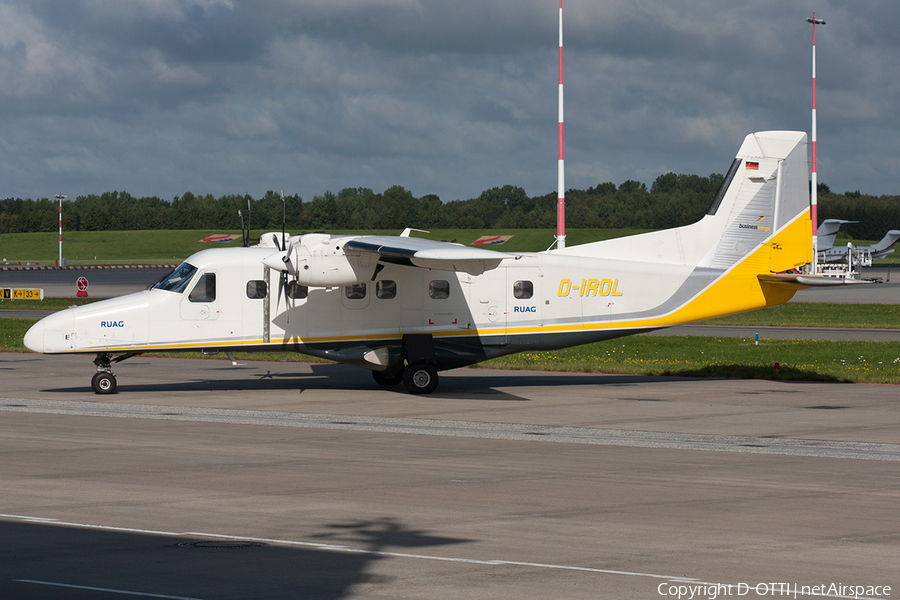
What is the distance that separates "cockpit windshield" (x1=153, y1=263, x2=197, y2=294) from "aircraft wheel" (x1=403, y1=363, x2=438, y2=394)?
521 cm

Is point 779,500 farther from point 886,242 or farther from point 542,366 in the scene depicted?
point 886,242

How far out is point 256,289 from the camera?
65.5 feet

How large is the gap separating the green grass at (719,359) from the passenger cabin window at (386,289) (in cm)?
637

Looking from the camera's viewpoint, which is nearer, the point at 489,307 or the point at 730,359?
the point at 489,307

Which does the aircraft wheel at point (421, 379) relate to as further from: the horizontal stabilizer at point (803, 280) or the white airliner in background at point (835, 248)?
the white airliner in background at point (835, 248)

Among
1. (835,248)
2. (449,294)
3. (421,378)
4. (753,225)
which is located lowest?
(421,378)

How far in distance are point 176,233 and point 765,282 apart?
127m

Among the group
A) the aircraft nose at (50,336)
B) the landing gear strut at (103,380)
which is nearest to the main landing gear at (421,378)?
the landing gear strut at (103,380)

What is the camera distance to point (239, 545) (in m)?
8.05

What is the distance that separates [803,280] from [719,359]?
6.66 metres

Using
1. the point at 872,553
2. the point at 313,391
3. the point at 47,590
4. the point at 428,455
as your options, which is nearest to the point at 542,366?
the point at 313,391

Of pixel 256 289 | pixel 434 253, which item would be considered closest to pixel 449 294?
pixel 434 253

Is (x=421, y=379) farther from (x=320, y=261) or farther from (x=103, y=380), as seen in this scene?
(x=103, y=380)

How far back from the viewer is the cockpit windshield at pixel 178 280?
19812 mm
